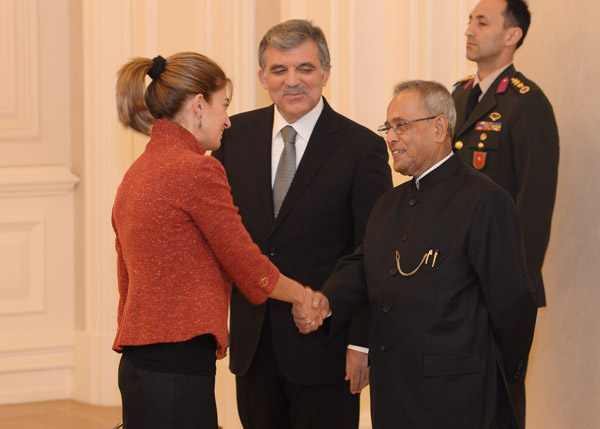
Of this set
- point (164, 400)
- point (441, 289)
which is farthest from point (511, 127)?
point (164, 400)

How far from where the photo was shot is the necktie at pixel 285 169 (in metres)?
2.82

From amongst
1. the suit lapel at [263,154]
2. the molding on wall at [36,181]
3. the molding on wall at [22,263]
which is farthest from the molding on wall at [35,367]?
the suit lapel at [263,154]

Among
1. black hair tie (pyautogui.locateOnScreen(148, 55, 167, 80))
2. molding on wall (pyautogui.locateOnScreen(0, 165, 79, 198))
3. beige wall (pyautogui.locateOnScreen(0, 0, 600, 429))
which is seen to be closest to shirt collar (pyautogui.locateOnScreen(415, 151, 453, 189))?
black hair tie (pyautogui.locateOnScreen(148, 55, 167, 80))

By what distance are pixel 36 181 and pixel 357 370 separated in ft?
10.2

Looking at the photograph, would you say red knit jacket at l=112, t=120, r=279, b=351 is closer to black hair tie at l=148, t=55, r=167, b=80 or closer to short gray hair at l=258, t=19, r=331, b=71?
black hair tie at l=148, t=55, r=167, b=80

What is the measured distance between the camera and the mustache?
9.22 feet

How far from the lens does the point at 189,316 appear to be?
7.20 feet

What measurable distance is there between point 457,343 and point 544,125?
1327 millimetres

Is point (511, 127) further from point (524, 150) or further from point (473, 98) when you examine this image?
point (473, 98)

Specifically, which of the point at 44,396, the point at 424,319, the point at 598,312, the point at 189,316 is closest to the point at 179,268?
the point at 189,316

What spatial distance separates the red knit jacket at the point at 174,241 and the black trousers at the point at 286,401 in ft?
1.72

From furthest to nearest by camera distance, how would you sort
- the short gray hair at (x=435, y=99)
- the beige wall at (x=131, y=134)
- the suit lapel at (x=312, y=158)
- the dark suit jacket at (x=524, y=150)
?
the beige wall at (x=131, y=134), the dark suit jacket at (x=524, y=150), the suit lapel at (x=312, y=158), the short gray hair at (x=435, y=99)

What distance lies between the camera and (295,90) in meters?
2.82

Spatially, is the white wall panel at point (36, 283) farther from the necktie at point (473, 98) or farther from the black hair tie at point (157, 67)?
the black hair tie at point (157, 67)
